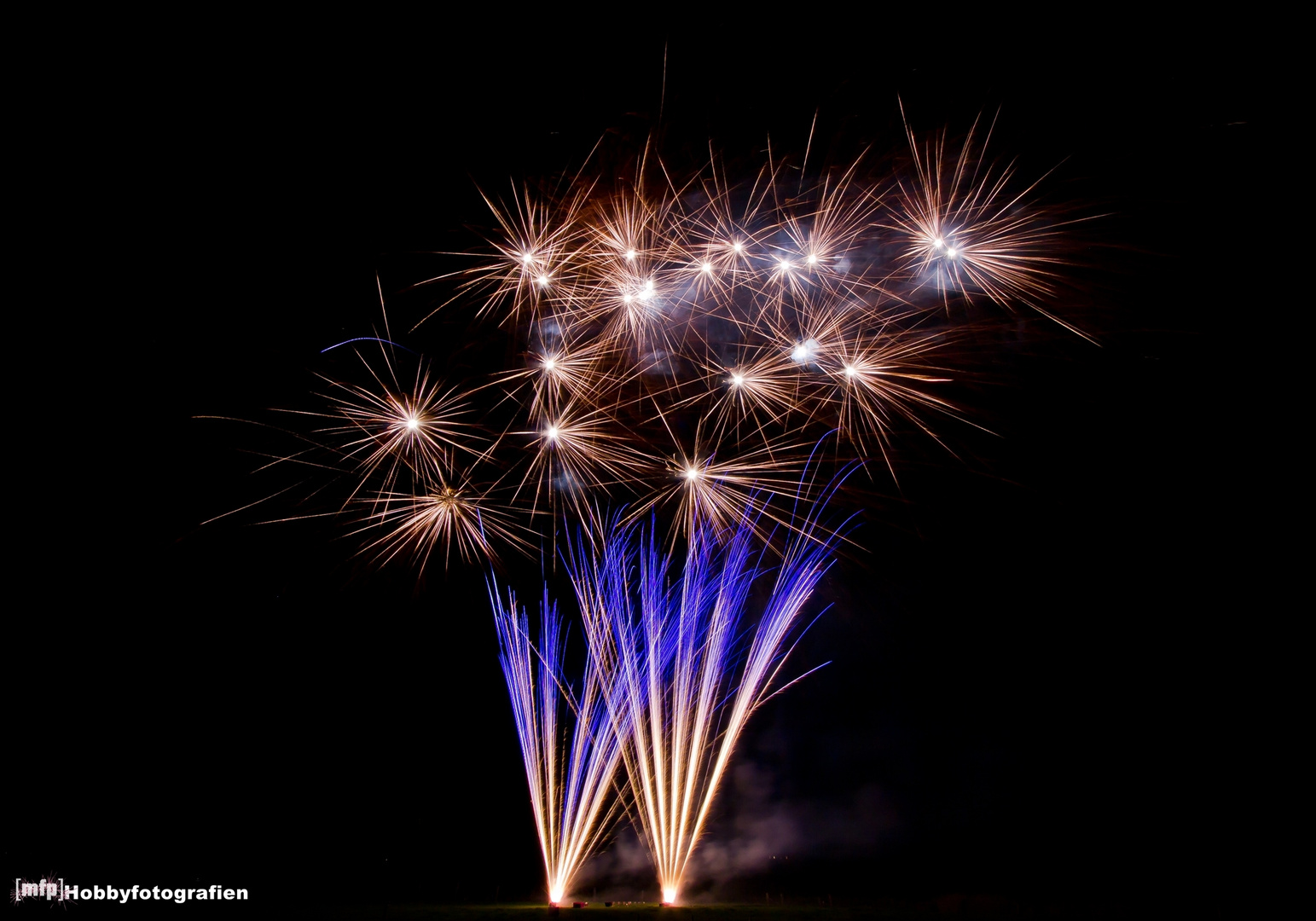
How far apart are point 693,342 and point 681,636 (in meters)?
4.90

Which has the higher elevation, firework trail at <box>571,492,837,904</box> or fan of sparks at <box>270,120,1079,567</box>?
fan of sparks at <box>270,120,1079,567</box>

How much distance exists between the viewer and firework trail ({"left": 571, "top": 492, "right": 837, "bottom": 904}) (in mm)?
11406

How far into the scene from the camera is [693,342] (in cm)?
996

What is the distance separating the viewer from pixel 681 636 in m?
11.6

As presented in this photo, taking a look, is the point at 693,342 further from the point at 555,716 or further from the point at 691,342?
the point at 555,716

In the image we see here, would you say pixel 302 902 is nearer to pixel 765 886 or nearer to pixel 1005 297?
pixel 765 886

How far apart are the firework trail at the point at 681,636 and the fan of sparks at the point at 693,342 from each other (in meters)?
0.81

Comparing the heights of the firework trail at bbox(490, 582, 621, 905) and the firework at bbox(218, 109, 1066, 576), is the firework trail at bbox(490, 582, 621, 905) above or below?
below

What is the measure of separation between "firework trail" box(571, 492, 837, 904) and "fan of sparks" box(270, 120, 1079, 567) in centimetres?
81

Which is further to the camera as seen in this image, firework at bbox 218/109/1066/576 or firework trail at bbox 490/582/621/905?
firework trail at bbox 490/582/621/905

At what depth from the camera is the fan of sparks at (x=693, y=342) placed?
895 cm

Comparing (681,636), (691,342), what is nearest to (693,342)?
(691,342)

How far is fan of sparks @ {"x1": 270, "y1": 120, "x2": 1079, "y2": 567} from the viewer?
8.95 metres

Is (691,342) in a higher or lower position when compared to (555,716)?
higher
